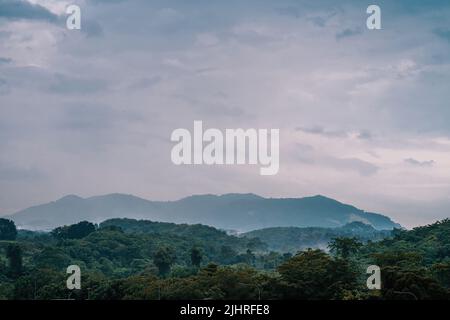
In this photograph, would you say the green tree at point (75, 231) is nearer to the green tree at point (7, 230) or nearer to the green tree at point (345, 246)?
the green tree at point (7, 230)

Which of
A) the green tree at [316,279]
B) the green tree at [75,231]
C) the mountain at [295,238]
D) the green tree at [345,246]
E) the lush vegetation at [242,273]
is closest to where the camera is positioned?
the lush vegetation at [242,273]

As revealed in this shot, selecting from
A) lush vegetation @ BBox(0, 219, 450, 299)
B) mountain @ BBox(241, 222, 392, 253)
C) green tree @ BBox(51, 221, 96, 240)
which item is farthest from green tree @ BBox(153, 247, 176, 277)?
mountain @ BBox(241, 222, 392, 253)

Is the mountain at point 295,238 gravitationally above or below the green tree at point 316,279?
above

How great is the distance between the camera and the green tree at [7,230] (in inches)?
4360

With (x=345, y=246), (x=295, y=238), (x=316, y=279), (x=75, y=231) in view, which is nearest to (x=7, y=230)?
(x=75, y=231)

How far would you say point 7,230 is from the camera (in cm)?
11156

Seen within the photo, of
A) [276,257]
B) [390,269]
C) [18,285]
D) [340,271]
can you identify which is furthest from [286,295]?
[276,257]

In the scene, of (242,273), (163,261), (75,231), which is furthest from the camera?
(75,231)

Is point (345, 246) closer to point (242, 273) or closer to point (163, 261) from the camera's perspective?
point (242, 273)

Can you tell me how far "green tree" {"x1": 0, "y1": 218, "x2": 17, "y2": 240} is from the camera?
111 meters

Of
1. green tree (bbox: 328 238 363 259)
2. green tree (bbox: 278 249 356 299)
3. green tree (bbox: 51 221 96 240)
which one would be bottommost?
green tree (bbox: 278 249 356 299)

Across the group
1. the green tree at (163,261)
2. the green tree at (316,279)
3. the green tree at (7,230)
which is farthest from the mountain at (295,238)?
the green tree at (316,279)

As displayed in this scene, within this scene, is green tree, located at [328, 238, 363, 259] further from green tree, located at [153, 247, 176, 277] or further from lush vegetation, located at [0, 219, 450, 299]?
green tree, located at [153, 247, 176, 277]

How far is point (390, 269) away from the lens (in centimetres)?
3794
